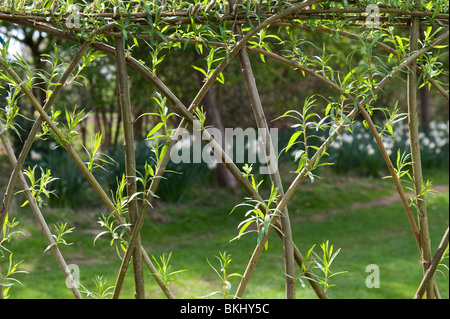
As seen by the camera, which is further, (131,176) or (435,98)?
(435,98)

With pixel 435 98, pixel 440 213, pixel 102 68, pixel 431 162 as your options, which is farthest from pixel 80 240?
pixel 435 98

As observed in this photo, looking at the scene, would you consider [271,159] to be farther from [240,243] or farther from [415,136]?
[240,243]

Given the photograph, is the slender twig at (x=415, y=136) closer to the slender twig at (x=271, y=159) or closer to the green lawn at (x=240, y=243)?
the slender twig at (x=271, y=159)

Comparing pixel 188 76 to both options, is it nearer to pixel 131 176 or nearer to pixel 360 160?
pixel 360 160

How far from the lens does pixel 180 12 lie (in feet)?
4.92

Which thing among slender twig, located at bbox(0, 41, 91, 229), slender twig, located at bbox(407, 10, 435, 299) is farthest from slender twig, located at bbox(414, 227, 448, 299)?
slender twig, located at bbox(0, 41, 91, 229)

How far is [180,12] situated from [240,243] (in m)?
4.39

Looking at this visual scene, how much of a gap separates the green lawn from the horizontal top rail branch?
Result: 8.69 feet

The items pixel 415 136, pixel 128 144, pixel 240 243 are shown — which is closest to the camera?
pixel 128 144

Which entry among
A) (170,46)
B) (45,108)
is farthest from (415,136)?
(45,108)

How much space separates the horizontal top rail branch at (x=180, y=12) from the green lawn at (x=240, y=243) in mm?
2648

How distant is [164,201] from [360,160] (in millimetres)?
3901

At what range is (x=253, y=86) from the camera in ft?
5.06

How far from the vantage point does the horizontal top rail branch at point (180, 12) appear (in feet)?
4.74
